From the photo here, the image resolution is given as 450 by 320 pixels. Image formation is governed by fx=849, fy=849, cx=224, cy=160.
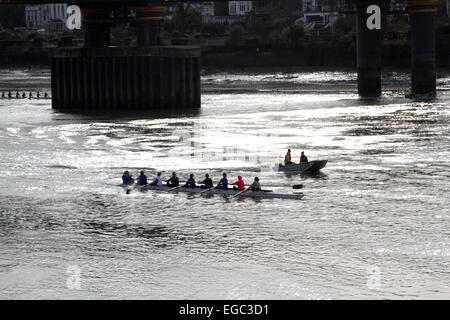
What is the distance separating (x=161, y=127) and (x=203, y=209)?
38.8 metres

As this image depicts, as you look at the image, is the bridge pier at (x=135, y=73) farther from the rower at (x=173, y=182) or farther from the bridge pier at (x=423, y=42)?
the rower at (x=173, y=182)

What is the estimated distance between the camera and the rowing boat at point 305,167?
61625 millimetres

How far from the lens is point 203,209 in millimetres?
52250

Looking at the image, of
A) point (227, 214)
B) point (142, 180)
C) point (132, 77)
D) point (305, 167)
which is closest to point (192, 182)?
point (142, 180)

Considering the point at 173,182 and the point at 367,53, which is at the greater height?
the point at 367,53

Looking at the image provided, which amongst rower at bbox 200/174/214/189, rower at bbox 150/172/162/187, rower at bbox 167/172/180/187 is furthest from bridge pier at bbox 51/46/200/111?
rower at bbox 200/174/214/189

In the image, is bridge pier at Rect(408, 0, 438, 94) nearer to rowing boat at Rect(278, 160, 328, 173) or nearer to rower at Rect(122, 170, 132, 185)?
rowing boat at Rect(278, 160, 328, 173)

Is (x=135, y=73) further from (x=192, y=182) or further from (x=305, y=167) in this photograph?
(x=192, y=182)

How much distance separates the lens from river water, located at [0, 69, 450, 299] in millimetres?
38125

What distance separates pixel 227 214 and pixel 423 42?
251 feet

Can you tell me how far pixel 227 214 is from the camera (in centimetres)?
5081

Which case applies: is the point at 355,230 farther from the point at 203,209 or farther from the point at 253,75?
the point at 253,75

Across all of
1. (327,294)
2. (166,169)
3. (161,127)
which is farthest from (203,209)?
(161,127)

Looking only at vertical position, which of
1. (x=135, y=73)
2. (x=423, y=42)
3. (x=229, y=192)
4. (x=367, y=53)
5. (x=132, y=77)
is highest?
(x=423, y=42)
